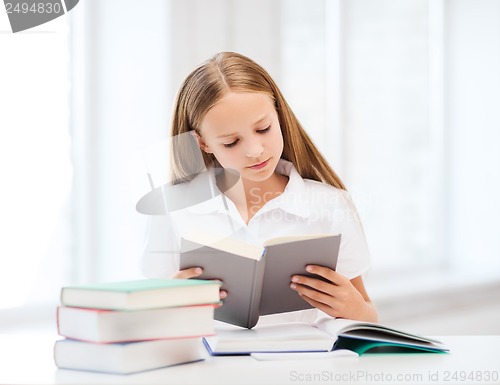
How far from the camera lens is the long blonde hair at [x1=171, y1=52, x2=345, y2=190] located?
162 cm

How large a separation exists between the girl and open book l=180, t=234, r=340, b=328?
24cm

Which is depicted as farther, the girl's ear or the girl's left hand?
the girl's ear

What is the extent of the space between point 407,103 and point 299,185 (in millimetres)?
2065

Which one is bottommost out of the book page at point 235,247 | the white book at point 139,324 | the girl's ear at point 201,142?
the white book at point 139,324

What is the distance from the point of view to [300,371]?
107 cm

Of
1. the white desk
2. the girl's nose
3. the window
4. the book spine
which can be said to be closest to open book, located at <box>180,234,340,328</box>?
the book spine

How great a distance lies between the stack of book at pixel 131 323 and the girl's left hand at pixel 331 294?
0.99 feet

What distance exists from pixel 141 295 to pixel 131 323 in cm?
5

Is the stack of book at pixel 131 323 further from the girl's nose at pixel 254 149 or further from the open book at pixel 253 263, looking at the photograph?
the girl's nose at pixel 254 149

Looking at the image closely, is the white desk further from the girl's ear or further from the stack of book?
the girl's ear

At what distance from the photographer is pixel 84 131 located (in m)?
2.40

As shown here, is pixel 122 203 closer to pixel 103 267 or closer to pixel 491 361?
pixel 103 267

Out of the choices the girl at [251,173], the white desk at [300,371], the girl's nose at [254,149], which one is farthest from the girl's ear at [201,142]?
the white desk at [300,371]

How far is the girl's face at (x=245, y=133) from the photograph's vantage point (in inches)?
62.0
